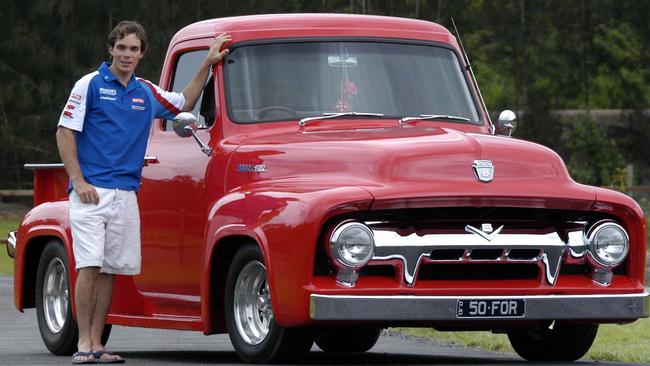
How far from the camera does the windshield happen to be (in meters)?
10.5

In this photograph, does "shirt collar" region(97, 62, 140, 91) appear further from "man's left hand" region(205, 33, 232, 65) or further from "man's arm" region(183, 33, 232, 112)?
"man's left hand" region(205, 33, 232, 65)

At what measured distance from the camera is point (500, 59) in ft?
257

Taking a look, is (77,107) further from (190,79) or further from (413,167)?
(413,167)

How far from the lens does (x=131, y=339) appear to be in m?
13.5

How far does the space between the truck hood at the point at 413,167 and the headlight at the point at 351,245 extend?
0.64ft

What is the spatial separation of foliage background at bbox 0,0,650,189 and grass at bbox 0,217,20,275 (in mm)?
6600

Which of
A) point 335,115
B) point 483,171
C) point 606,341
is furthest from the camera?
point 606,341

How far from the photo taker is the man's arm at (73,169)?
1024 centimetres

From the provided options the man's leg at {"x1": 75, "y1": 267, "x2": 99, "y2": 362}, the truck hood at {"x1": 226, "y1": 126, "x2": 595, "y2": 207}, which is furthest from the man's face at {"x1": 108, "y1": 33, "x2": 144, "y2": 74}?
the man's leg at {"x1": 75, "y1": 267, "x2": 99, "y2": 362}

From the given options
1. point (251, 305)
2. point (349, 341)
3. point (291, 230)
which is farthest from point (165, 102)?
point (349, 341)

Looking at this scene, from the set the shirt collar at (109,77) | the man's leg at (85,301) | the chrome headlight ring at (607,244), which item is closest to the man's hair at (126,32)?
the shirt collar at (109,77)

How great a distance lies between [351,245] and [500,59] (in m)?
70.0

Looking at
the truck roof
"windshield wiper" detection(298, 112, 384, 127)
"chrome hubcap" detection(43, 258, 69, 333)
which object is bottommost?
"chrome hubcap" detection(43, 258, 69, 333)

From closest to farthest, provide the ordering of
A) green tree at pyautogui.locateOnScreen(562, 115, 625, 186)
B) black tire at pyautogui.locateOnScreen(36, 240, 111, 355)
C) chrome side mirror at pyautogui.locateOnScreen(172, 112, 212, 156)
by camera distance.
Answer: chrome side mirror at pyautogui.locateOnScreen(172, 112, 212, 156) < black tire at pyautogui.locateOnScreen(36, 240, 111, 355) < green tree at pyautogui.locateOnScreen(562, 115, 625, 186)
